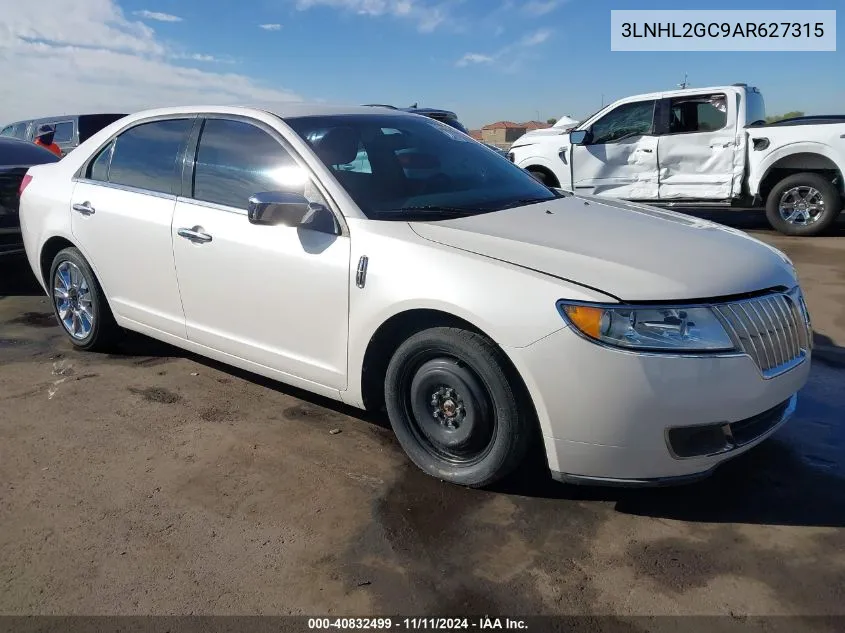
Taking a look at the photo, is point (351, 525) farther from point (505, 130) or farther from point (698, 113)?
point (505, 130)

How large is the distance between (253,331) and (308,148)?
0.96m

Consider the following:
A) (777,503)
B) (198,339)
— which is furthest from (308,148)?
(777,503)

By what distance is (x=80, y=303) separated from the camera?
4.80 m

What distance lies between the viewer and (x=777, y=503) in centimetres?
286

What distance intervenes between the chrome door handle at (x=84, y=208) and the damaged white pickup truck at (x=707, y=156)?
6579 millimetres

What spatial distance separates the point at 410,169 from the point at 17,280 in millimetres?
5799

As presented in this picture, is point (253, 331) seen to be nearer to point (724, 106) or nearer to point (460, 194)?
point (460, 194)

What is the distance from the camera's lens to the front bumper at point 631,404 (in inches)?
97.0

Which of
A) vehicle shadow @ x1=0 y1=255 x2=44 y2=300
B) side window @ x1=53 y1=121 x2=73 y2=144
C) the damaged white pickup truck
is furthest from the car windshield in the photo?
side window @ x1=53 y1=121 x2=73 y2=144

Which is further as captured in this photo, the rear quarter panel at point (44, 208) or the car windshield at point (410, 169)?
the rear quarter panel at point (44, 208)

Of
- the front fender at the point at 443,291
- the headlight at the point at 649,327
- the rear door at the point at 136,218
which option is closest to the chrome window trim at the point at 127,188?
the rear door at the point at 136,218

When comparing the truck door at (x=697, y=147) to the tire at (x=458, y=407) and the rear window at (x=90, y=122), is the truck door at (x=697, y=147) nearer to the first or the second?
the tire at (x=458, y=407)

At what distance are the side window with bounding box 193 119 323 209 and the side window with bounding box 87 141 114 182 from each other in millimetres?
979

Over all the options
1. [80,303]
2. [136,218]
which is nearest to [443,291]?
[136,218]
